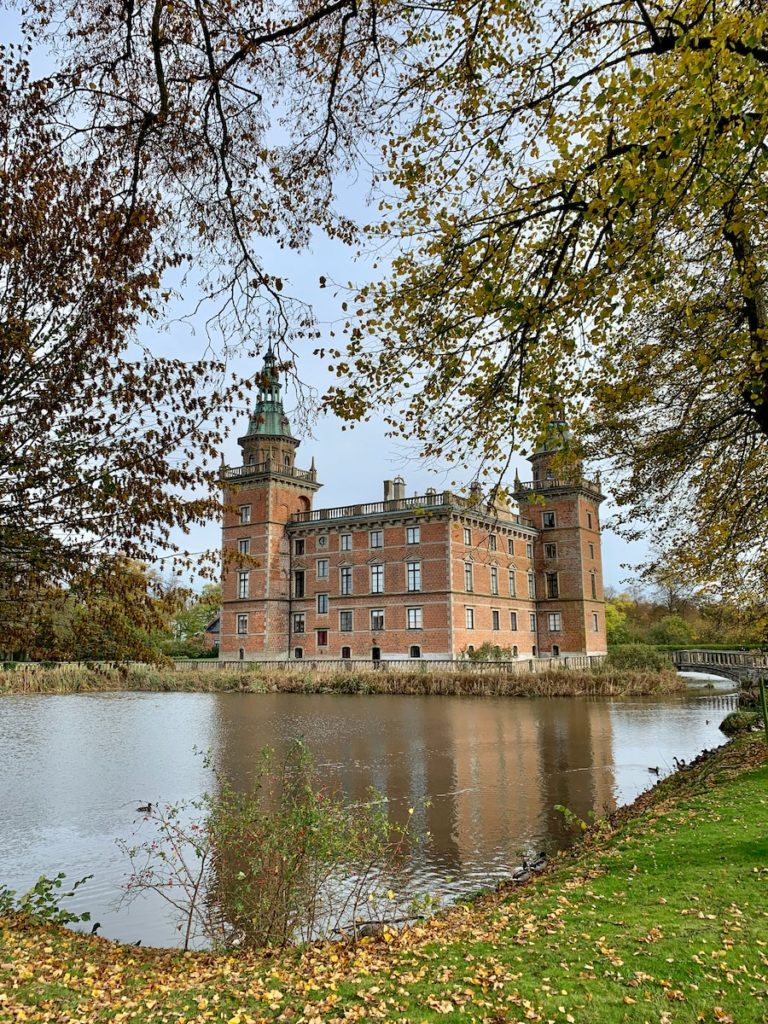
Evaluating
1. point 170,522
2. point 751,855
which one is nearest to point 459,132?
point 170,522

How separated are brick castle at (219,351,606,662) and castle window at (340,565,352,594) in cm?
6

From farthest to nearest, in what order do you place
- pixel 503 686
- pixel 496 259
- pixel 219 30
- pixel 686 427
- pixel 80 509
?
pixel 503 686, pixel 686 427, pixel 80 509, pixel 496 259, pixel 219 30

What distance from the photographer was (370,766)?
13.9m

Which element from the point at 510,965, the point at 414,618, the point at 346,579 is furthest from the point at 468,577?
the point at 510,965

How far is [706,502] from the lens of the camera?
10.7 meters

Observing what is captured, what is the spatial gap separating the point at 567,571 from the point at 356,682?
1885cm

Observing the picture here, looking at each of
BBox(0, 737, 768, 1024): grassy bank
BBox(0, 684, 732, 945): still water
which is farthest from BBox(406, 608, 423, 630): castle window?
→ BBox(0, 737, 768, 1024): grassy bank

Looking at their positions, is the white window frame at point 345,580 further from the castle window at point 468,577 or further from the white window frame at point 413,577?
the castle window at point 468,577

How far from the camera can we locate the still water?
8391 mm

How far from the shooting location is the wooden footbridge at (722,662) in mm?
29203

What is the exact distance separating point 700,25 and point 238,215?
12.1 feet

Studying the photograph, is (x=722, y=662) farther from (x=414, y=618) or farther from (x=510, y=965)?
(x=510, y=965)

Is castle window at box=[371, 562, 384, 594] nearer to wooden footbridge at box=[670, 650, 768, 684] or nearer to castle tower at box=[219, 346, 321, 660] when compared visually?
castle tower at box=[219, 346, 321, 660]

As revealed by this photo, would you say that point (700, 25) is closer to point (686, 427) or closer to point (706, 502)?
point (686, 427)
